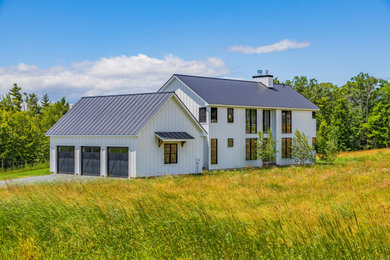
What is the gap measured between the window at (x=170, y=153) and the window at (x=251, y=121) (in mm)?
9021

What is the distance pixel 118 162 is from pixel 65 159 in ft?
18.2

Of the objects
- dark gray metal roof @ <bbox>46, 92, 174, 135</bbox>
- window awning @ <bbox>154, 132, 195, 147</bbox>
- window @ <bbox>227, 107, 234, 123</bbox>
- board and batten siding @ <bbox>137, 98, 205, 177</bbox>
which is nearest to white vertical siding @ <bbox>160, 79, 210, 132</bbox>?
window @ <bbox>227, 107, 234, 123</bbox>

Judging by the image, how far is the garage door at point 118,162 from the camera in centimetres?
2903

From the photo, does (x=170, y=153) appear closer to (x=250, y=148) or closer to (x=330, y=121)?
(x=250, y=148)

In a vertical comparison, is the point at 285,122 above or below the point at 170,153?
above

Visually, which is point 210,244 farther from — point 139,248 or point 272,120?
point 272,120

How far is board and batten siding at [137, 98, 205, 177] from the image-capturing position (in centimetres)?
2889

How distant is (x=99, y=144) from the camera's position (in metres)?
30.4

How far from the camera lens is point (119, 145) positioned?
29203mm

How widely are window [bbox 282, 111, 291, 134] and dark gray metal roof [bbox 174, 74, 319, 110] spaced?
78cm

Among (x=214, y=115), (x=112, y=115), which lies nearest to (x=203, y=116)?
(x=214, y=115)

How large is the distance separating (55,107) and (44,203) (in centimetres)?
5835

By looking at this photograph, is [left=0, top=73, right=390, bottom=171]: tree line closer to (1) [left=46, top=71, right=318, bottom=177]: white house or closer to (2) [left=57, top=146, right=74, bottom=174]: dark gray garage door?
(1) [left=46, top=71, right=318, bottom=177]: white house

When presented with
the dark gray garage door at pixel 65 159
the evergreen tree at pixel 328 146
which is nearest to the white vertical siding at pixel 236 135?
the evergreen tree at pixel 328 146
